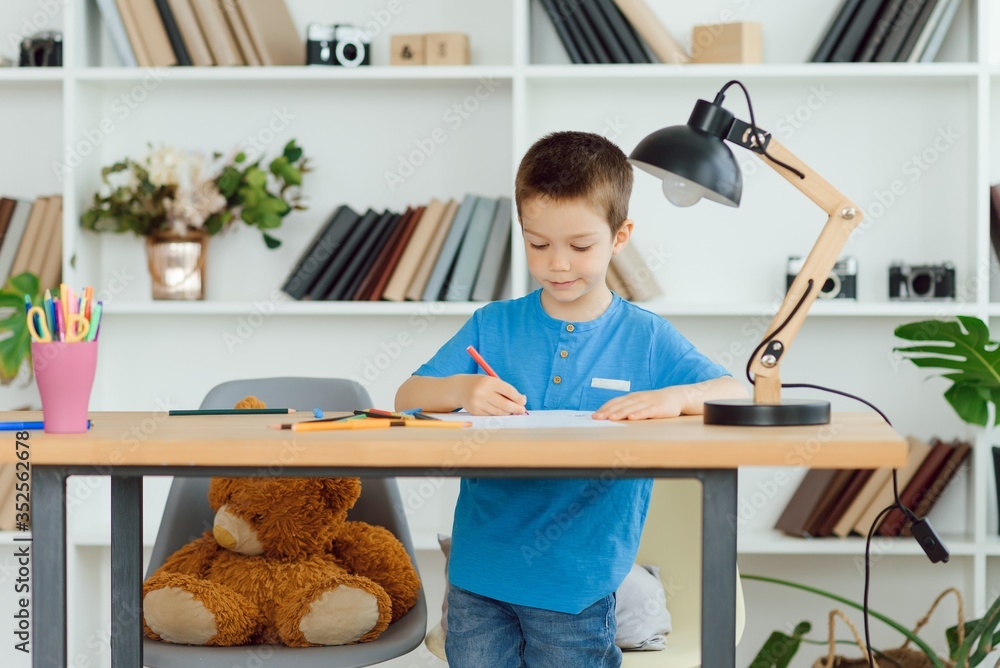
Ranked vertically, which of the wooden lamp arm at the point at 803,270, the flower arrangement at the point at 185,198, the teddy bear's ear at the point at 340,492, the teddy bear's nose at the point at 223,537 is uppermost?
the flower arrangement at the point at 185,198

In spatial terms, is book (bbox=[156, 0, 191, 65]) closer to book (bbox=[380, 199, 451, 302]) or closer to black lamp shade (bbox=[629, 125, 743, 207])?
book (bbox=[380, 199, 451, 302])

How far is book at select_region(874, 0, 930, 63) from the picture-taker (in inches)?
96.0

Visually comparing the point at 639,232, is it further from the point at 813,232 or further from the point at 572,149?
the point at 572,149

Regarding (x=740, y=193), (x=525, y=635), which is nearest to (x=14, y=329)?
(x=525, y=635)

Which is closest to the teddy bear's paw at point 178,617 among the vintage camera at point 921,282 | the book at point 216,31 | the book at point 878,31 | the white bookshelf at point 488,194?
the white bookshelf at point 488,194

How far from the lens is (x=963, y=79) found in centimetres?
257

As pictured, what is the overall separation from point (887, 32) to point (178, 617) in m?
2.00

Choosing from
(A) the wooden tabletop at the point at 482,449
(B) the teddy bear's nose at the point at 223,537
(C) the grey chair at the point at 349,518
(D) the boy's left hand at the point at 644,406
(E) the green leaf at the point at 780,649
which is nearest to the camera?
(A) the wooden tabletop at the point at 482,449

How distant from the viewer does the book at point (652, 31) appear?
8.15 feet

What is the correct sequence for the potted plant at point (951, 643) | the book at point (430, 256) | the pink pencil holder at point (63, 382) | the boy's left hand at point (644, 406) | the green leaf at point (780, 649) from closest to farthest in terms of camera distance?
the pink pencil holder at point (63, 382), the boy's left hand at point (644, 406), the potted plant at point (951, 643), the green leaf at point (780, 649), the book at point (430, 256)

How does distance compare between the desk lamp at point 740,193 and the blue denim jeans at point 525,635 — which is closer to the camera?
the desk lamp at point 740,193

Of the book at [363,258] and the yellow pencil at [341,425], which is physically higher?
the book at [363,258]

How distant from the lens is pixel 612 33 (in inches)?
99.4

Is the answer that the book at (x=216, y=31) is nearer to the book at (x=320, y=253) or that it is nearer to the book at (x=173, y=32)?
the book at (x=173, y=32)
